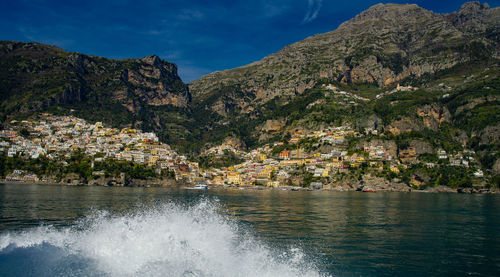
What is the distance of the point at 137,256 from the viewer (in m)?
A: 12.9

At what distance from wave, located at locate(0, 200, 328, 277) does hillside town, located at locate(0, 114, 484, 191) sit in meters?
91.1

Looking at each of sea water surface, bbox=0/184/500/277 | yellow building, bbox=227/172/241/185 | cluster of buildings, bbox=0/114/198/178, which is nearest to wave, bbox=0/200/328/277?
sea water surface, bbox=0/184/500/277

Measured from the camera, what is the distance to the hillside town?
105625 millimetres

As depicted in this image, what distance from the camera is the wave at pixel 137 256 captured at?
1198 centimetres

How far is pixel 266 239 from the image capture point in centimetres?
2109

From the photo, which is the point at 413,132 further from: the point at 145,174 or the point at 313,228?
the point at 313,228

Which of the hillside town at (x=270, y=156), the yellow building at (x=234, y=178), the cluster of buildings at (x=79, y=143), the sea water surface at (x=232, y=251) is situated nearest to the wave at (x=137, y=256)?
the sea water surface at (x=232, y=251)

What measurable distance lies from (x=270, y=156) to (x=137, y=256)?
14599 centimetres

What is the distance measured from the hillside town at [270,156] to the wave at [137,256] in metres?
91.1

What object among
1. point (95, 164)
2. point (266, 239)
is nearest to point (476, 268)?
point (266, 239)

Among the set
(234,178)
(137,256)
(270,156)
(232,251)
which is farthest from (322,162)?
(137,256)

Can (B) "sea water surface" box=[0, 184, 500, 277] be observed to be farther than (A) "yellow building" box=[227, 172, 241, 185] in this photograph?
No

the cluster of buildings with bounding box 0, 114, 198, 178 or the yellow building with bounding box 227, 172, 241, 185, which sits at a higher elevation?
the cluster of buildings with bounding box 0, 114, 198, 178

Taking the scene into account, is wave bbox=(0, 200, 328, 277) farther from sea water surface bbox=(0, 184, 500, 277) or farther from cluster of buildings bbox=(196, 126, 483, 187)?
cluster of buildings bbox=(196, 126, 483, 187)
